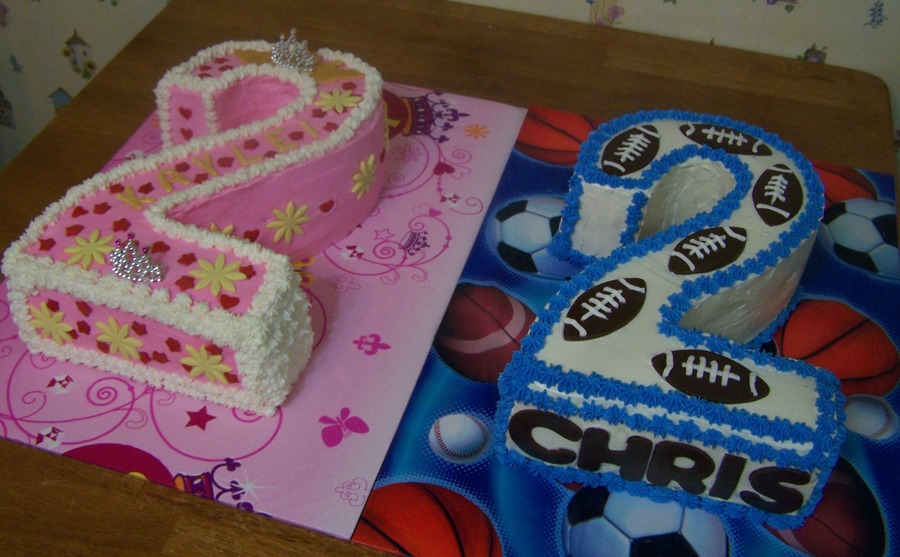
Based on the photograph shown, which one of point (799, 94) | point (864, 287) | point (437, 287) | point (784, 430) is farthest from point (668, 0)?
point (784, 430)

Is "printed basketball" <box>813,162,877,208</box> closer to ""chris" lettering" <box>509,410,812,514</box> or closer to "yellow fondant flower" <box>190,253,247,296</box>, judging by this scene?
""chris" lettering" <box>509,410,812,514</box>

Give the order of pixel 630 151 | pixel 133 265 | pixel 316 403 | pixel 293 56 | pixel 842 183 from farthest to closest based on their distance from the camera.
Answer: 1. pixel 842 183
2. pixel 293 56
3. pixel 630 151
4. pixel 316 403
5. pixel 133 265

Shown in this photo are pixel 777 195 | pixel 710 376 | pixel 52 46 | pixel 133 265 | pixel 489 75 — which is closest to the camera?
pixel 710 376

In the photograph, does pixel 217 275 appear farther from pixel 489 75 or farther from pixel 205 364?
pixel 489 75

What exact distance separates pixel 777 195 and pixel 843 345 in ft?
1.26

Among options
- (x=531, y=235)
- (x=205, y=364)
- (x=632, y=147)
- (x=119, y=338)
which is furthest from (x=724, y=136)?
(x=119, y=338)

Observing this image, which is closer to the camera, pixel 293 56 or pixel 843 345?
pixel 843 345

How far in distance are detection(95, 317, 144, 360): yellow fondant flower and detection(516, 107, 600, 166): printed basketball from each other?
3.83ft

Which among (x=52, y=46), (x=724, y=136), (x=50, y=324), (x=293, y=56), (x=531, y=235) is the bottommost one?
(x=52, y=46)

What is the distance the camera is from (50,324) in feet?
6.29

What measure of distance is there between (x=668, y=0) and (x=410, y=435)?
1602mm

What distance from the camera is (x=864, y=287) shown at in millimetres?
2223

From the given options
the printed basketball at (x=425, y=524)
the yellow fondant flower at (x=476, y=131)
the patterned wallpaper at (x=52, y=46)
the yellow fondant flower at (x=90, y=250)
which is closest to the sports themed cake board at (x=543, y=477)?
the printed basketball at (x=425, y=524)

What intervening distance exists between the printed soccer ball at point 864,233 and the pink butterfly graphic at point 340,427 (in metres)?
1.28
